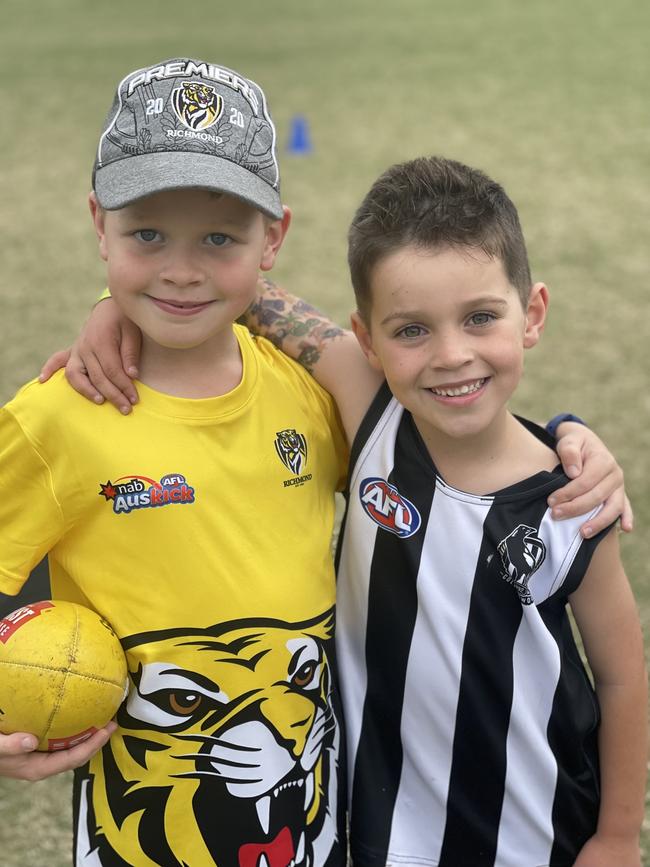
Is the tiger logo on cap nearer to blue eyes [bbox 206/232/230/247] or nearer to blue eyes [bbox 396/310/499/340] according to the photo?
blue eyes [bbox 206/232/230/247]

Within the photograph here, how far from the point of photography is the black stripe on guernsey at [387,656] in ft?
6.45

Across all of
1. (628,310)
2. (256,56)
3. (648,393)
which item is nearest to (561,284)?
(628,310)

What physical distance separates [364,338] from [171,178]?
49cm

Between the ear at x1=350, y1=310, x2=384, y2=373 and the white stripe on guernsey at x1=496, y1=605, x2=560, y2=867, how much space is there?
535 mm

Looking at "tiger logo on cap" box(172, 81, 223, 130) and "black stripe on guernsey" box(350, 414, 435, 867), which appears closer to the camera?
"tiger logo on cap" box(172, 81, 223, 130)

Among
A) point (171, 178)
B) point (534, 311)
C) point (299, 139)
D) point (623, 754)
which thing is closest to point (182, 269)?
point (171, 178)

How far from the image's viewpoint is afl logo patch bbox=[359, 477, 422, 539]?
196 centimetres

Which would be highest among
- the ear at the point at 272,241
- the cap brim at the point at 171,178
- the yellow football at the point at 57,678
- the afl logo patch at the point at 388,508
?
the cap brim at the point at 171,178

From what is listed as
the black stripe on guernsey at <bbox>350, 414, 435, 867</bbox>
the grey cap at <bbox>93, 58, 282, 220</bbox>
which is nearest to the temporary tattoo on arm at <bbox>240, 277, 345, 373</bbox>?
the black stripe on guernsey at <bbox>350, 414, 435, 867</bbox>

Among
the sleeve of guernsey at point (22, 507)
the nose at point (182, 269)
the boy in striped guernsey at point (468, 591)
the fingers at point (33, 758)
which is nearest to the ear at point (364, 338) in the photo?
the boy in striped guernsey at point (468, 591)

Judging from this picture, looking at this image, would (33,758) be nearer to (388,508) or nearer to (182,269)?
(388,508)

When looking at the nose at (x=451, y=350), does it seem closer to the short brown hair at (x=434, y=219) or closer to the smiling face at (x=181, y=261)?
the short brown hair at (x=434, y=219)

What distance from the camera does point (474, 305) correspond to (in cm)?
185

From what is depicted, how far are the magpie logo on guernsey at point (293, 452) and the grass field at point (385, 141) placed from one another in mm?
1541
